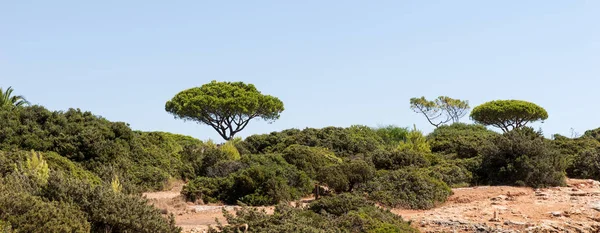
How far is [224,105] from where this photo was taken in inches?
2062

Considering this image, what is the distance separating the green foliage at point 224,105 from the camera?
5238 cm

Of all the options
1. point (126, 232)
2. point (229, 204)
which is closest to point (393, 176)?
point (229, 204)

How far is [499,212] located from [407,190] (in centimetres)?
304

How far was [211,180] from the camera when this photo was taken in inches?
769

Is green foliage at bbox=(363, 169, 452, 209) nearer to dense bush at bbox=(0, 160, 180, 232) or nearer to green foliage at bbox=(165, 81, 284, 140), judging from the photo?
dense bush at bbox=(0, 160, 180, 232)

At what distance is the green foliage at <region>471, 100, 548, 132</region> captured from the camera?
2163 inches

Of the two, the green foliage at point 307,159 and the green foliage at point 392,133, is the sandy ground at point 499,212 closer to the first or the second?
the green foliage at point 307,159

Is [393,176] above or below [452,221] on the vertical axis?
above

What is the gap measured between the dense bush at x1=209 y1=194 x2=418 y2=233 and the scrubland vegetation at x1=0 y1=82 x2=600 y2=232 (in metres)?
0.02

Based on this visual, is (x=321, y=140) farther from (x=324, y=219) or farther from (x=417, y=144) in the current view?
(x=324, y=219)

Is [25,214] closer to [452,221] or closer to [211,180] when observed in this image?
[452,221]

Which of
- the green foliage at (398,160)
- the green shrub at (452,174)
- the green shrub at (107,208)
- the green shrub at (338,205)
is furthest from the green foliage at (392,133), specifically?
the green shrub at (107,208)

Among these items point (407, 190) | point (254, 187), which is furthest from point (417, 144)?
point (254, 187)

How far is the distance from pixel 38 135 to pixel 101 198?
1304 cm
